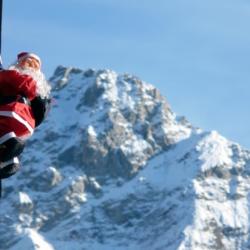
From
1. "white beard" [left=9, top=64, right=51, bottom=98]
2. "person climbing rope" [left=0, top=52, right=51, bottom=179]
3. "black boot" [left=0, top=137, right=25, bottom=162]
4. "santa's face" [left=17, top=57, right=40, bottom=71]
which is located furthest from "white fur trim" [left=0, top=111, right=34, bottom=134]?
"santa's face" [left=17, top=57, right=40, bottom=71]

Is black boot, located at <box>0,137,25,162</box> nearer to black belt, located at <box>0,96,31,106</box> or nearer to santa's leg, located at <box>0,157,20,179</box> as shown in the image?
santa's leg, located at <box>0,157,20,179</box>

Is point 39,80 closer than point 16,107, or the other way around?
point 16,107

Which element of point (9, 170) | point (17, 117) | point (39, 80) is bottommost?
point (9, 170)

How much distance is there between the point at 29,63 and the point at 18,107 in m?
0.43

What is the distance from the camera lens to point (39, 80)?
715 cm

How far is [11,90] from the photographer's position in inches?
275

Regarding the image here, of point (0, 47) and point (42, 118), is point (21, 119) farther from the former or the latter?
point (0, 47)

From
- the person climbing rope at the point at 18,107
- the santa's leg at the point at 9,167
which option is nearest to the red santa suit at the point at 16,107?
the person climbing rope at the point at 18,107

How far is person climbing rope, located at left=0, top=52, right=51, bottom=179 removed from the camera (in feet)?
22.7

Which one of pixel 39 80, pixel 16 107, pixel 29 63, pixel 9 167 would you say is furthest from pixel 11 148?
pixel 29 63

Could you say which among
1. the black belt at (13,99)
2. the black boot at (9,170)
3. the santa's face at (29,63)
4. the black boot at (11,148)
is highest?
the santa's face at (29,63)

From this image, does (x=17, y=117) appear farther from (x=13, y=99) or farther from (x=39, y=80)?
(x=39, y=80)

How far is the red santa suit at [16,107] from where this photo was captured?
6.92 meters

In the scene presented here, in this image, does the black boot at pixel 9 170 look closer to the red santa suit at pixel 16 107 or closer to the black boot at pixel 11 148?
the black boot at pixel 11 148
